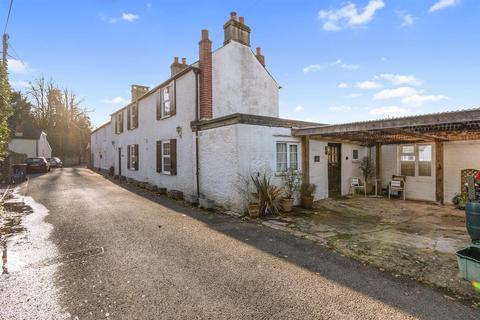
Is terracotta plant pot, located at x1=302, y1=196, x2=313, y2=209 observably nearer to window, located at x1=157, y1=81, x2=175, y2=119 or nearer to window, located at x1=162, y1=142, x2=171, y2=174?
window, located at x1=162, y1=142, x2=171, y2=174

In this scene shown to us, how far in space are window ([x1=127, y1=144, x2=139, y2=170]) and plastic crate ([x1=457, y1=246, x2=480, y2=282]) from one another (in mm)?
17168

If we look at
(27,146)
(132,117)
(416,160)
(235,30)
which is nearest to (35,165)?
(27,146)

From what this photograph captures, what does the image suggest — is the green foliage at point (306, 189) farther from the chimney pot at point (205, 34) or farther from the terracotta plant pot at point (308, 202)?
the chimney pot at point (205, 34)

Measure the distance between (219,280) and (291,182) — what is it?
6019mm

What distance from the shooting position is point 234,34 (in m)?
11.9

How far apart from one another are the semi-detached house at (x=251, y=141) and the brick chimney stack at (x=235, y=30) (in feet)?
0.16

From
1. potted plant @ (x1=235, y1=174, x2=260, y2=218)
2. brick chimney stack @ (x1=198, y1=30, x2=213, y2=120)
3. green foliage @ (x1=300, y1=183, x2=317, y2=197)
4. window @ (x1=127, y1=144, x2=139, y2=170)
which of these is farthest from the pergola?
window @ (x1=127, y1=144, x2=139, y2=170)

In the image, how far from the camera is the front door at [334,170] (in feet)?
39.5

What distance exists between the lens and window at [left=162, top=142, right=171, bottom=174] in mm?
13338

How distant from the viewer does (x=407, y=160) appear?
12469 millimetres

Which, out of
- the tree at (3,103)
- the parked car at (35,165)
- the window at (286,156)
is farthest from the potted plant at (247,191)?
the parked car at (35,165)

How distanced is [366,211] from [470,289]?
5739 millimetres

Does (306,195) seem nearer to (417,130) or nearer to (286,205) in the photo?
(286,205)

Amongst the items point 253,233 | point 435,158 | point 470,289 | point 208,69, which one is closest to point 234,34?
point 208,69
